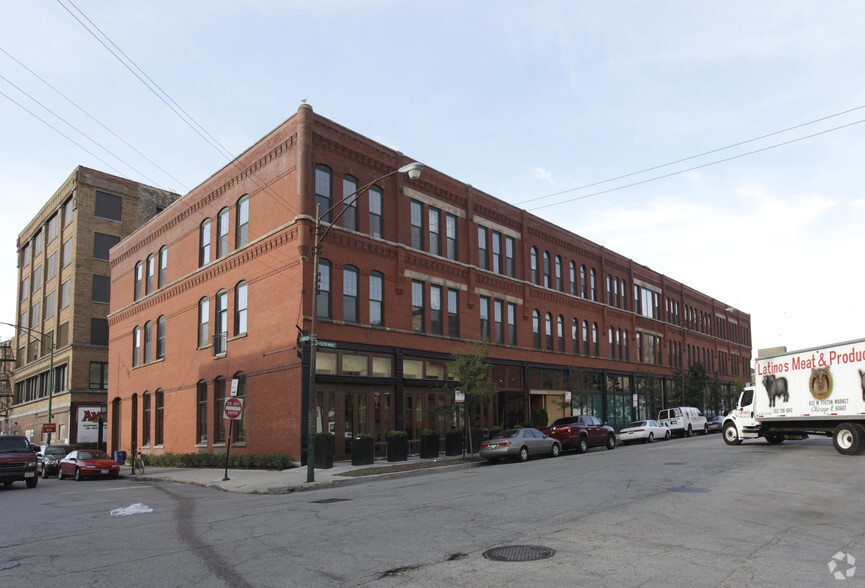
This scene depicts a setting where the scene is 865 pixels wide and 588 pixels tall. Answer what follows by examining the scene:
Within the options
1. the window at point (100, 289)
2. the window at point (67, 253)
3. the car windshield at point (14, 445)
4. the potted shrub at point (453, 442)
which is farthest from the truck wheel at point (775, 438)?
the window at point (67, 253)

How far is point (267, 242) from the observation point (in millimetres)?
28359

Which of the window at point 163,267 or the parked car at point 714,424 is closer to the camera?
the window at point 163,267

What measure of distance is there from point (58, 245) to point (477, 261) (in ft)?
135

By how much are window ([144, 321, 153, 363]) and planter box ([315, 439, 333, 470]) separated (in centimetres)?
1872

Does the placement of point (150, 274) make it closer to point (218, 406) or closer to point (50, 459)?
point (50, 459)

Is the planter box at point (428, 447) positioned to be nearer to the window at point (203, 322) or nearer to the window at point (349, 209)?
the window at point (349, 209)

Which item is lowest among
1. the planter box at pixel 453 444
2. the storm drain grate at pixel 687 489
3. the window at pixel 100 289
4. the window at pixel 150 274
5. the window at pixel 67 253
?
the planter box at pixel 453 444

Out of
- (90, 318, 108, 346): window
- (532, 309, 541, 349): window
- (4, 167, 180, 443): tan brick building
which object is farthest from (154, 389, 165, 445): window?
(532, 309, 541, 349): window

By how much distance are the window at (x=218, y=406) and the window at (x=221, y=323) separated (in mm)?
1513

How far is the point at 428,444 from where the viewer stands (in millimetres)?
27531

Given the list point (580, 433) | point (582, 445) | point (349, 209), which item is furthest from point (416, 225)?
point (582, 445)

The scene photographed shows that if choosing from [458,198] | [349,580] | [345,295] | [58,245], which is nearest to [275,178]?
[345,295]

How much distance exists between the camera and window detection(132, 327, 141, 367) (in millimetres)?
39812

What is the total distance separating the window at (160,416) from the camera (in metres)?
36.2
